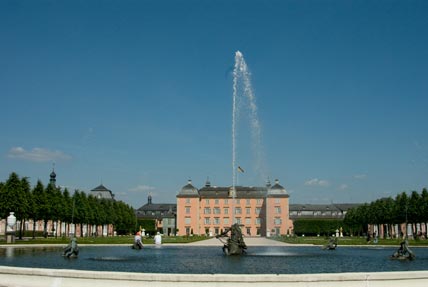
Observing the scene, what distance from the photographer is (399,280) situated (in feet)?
37.2

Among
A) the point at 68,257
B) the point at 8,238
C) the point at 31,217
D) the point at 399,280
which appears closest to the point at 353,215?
the point at 31,217

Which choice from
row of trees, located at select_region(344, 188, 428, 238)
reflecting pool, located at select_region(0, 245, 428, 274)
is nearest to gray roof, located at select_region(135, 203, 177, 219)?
row of trees, located at select_region(344, 188, 428, 238)

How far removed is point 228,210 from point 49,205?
7160 centimetres

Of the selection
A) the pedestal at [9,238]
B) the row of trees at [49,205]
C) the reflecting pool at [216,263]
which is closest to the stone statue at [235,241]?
the reflecting pool at [216,263]

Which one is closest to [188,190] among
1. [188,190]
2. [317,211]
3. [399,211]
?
[188,190]

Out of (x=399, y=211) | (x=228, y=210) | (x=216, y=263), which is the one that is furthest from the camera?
(x=228, y=210)

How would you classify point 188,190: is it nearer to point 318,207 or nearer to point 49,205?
point 318,207

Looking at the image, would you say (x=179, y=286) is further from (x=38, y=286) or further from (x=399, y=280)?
(x=399, y=280)

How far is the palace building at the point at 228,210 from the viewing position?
4993 inches

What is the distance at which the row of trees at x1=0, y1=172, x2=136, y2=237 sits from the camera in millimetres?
56281

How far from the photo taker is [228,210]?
130 m

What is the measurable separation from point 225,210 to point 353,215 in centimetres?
3656

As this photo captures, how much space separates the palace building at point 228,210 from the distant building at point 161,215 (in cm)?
1446

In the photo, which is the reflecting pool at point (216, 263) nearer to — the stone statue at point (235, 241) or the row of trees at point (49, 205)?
the stone statue at point (235, 241)
